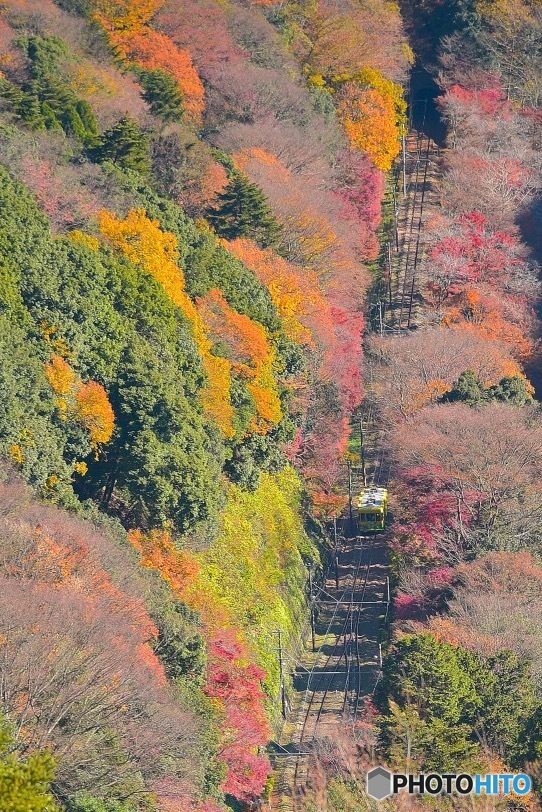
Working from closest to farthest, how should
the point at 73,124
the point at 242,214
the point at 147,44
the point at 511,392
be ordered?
the point at 511,392, the point at 73,124, the point at 242,214, the point at 147,44

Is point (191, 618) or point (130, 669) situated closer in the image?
point (130, 669)

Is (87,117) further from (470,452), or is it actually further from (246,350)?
(470,452)

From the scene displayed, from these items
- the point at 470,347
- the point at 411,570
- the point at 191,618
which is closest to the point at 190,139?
the point at 470,347

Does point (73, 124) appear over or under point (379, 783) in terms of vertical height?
over

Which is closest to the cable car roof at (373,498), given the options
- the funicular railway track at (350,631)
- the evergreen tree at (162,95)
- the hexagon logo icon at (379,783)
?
the funicular railway track at (350,631)

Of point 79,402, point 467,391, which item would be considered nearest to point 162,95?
point 467,391

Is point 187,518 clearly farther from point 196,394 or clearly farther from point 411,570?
point 411,570

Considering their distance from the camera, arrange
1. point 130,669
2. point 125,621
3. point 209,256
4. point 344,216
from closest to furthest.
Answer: point 130,669, point 125,621, point 209,256, point 344,216
